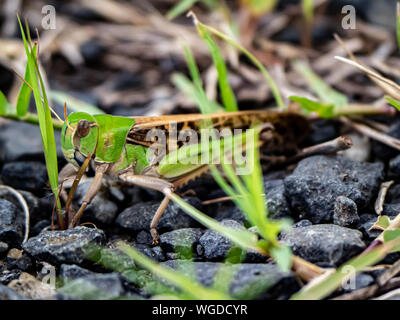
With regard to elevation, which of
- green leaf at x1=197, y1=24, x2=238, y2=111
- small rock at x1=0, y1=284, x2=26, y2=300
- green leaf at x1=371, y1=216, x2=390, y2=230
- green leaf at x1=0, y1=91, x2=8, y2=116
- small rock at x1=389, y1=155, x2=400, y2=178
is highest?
green leaf at x1=197, y1=24, x2=238, y2=111

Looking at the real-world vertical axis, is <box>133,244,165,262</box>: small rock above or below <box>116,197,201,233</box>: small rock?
below

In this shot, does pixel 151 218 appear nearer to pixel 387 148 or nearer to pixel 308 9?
pixel 387 148

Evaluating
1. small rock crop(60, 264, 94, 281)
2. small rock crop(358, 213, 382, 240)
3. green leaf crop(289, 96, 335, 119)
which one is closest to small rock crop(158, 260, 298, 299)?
small rock crop(60, 264, 94, 281)

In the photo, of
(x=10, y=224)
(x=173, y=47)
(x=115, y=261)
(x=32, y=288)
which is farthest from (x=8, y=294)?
(x=173, y=47)

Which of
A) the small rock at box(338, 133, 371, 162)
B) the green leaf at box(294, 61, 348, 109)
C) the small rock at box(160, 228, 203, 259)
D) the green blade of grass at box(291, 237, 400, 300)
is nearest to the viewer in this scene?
the green blade of grass at box(291, 237, 400, 300)

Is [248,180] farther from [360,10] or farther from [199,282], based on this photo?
Result: [360,10]

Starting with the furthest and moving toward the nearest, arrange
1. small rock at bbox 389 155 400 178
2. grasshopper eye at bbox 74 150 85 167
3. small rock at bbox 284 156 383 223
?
small rock at bbox 389 155 400 178
grasshopper eye at bbox 74 150 85 167
small rock at bbox 284 156 383 223

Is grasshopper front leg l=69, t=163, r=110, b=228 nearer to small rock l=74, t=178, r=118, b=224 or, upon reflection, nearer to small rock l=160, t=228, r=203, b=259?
small rock l=74, t=178, r=118, b=224
